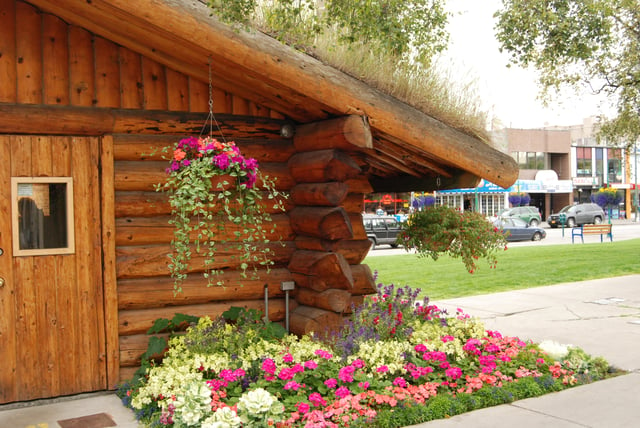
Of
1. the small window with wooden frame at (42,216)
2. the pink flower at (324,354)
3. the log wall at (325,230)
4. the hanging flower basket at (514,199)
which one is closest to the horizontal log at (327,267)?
the log wall at (325,230)

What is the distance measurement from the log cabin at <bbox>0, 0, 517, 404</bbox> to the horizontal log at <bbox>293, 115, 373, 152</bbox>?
2 cm

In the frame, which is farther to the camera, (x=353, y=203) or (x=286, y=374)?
(x=353, y=203)

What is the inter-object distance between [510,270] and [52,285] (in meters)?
13.0

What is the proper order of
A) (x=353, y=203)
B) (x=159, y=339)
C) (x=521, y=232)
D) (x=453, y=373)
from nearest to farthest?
(x=453, y=373), (x=159, y=339), (x=353, y=203), (x=521, y=232)

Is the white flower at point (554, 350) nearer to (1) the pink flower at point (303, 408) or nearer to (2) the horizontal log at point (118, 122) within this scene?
(1) the pink flower at point (303, 408)

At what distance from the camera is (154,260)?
21.5 feet

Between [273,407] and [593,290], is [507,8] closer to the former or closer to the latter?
[593,290]

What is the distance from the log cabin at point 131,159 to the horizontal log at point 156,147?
0.02 m

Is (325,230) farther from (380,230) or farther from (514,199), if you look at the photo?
(514,199)

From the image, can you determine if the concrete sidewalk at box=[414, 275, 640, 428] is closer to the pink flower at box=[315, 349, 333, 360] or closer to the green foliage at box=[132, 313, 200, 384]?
the pink flower at box=[315, 349, 333, 360]

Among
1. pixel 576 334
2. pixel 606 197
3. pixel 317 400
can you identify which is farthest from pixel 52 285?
pixel 606 197

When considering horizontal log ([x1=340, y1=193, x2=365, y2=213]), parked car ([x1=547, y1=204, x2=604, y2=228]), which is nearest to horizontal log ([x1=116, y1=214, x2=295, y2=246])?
horizontal log ([x1=340, y1=193, x2=365, y2=213])

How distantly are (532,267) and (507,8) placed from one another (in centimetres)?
782

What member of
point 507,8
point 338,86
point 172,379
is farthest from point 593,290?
point 172,379
